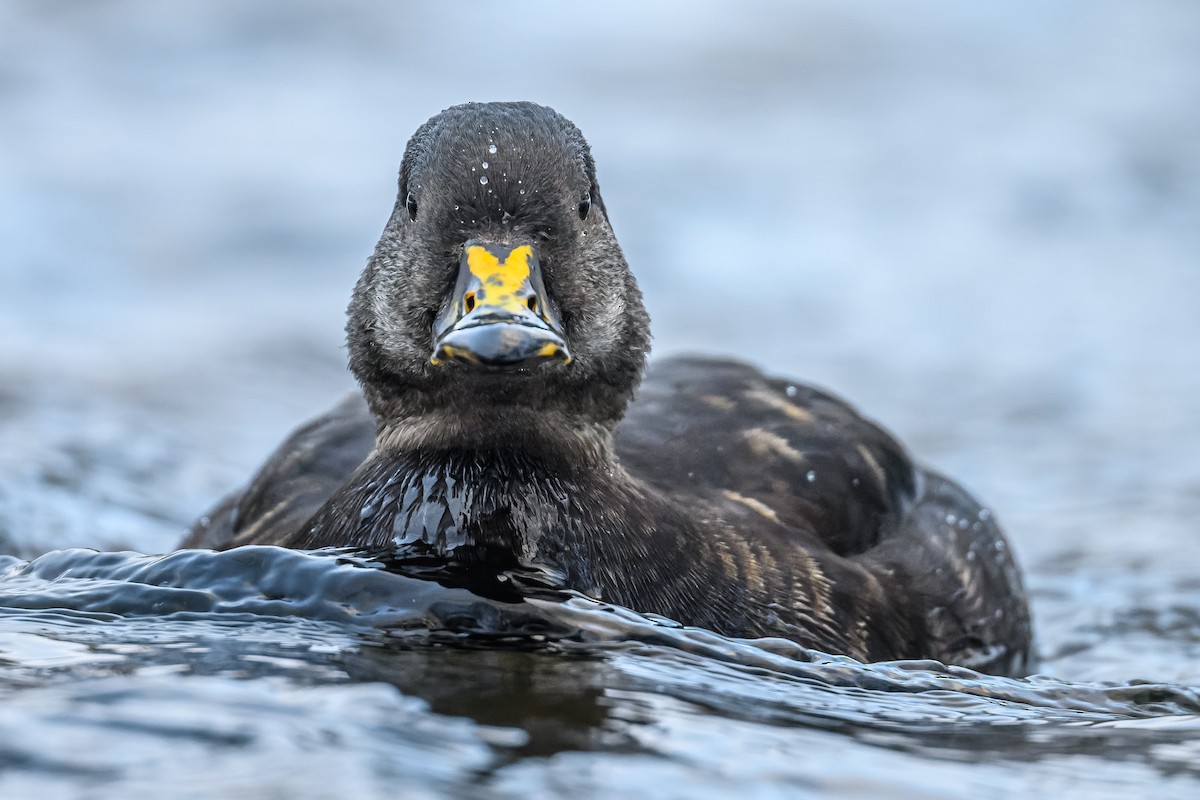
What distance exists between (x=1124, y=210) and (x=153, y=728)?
10322 millimetres

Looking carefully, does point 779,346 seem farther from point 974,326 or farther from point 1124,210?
point 1124,210

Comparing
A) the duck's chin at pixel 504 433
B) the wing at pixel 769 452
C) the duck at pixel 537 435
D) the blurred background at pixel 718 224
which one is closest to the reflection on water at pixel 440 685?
the duck at pixel 537 435

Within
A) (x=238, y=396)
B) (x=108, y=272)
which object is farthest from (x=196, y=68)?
(x=238, y=396)

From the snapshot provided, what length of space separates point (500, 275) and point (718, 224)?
833 centimetres

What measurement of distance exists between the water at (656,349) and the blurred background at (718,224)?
0.04m

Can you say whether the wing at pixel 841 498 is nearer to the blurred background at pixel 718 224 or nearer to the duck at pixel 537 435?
the duck at pixel 537 435

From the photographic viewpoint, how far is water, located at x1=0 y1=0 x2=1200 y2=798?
10.2ft

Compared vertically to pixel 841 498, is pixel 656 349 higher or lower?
higher

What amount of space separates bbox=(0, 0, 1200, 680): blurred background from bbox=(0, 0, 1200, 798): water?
0.04 metres

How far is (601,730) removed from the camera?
309 centimetres

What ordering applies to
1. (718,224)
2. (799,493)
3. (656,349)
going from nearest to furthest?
(799,493) → (656,349) → (718,224)

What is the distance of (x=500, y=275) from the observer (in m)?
3.90

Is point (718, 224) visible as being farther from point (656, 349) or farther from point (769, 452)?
point (769, 452)

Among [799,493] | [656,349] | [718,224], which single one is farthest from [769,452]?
[718,224]
